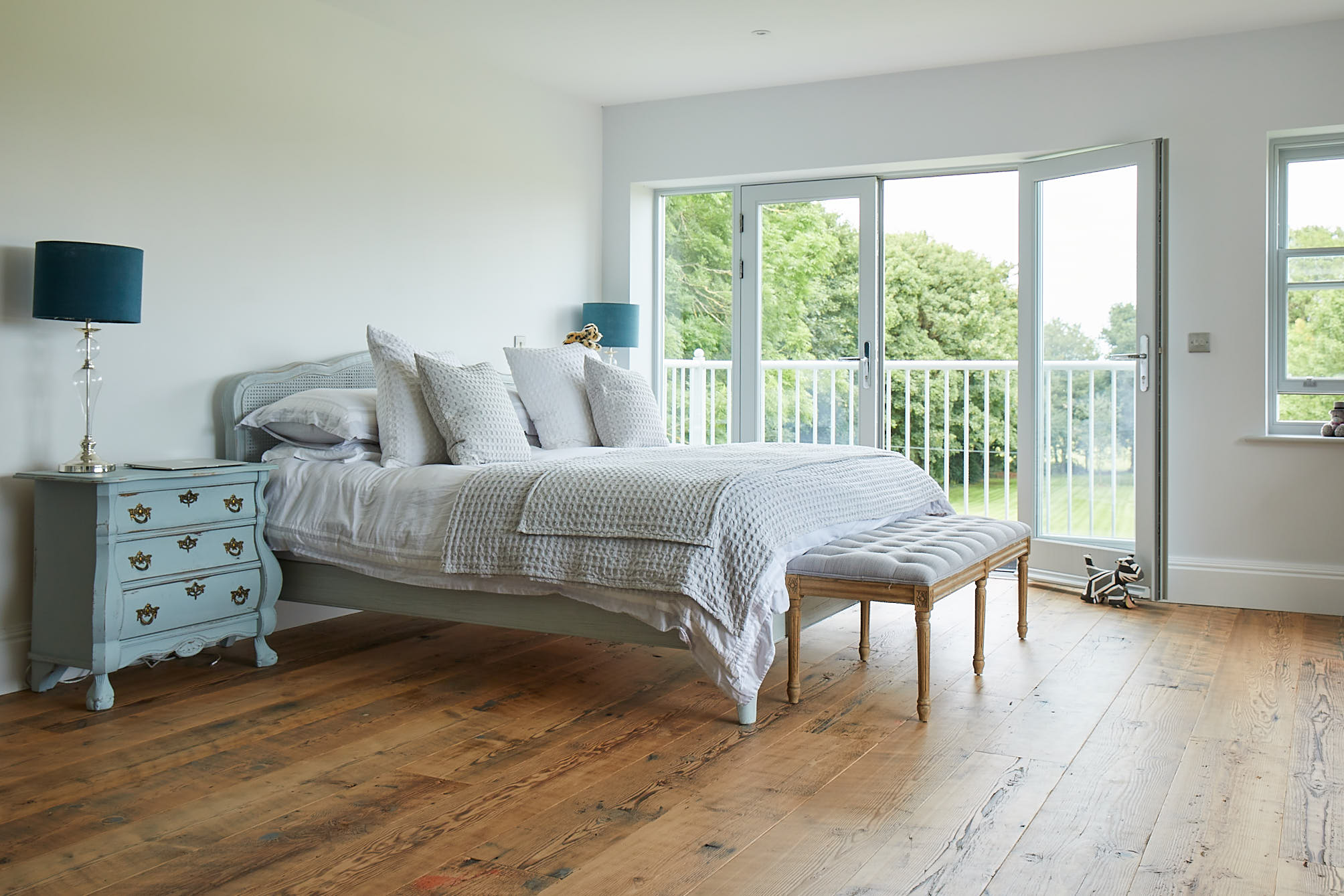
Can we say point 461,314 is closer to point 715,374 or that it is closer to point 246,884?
point 715,374

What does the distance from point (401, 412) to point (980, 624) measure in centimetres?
213

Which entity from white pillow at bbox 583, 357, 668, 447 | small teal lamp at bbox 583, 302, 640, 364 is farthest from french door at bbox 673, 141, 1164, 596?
white pillow at bbox 583, 357, 668, 447

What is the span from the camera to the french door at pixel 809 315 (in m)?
5.69

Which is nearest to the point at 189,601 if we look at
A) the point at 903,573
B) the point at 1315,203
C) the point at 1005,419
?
the point at 903,573

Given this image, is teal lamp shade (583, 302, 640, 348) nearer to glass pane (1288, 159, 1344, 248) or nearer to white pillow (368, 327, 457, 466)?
white pillow (368, 327, 457, 466)

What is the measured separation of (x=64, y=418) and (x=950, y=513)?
312cm

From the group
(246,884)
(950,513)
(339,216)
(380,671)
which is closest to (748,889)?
(246,884)

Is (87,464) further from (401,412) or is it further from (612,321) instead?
(612,321)

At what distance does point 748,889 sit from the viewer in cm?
191

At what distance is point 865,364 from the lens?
569 cm

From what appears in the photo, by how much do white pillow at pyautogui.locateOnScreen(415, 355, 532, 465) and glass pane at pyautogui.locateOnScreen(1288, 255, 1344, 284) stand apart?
11.4 feet

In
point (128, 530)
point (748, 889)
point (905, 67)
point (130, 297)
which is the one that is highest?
point (905, 67)

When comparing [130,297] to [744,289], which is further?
[744,289]

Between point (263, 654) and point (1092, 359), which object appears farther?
point (1092, 359)
